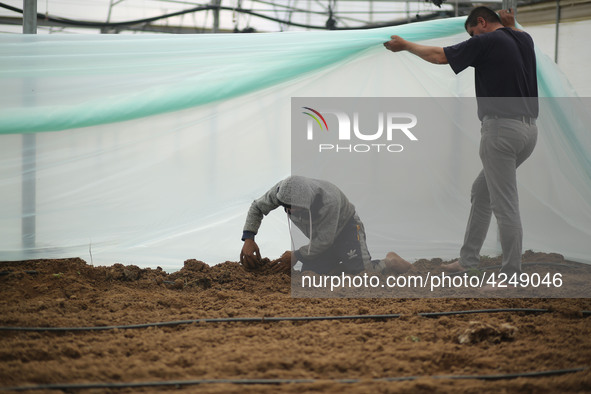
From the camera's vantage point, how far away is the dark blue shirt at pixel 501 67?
8.81 ft

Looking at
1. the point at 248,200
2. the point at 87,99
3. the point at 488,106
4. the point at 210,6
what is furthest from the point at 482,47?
the point at 210,6

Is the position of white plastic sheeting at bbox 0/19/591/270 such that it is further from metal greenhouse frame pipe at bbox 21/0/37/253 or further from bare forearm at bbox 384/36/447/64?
bare forearm at bbox 384/36/447/64

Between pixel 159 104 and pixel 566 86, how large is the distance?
2380 millimetres

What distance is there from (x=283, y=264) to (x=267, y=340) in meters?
1.11

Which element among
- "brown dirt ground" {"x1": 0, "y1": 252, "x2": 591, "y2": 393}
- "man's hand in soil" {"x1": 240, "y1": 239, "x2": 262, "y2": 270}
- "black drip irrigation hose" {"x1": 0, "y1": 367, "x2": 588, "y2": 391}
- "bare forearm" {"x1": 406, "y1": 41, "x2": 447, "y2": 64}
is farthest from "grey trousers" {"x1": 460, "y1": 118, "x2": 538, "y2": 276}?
"man's hand in soil" {"x1": 240, "y1": 239, "x2": 262, "y2": 270}

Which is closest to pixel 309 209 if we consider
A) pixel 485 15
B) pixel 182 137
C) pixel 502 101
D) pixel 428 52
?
pixel 182 137

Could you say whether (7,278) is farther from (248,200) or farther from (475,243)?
(475,243)

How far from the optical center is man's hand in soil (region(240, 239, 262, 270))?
3.06 meters

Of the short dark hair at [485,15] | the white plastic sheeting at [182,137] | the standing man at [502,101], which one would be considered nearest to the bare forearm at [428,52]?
the standing man at [502,101]

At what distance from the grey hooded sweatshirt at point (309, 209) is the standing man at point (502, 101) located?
2.67 feet

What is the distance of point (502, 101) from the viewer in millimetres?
2744

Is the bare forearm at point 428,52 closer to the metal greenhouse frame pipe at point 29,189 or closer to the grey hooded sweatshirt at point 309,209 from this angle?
the grey hooded sweatshirt at point 309,209

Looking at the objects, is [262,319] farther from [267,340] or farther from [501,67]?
[501,67]

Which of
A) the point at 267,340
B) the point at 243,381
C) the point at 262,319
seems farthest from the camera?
the point at 262,319
